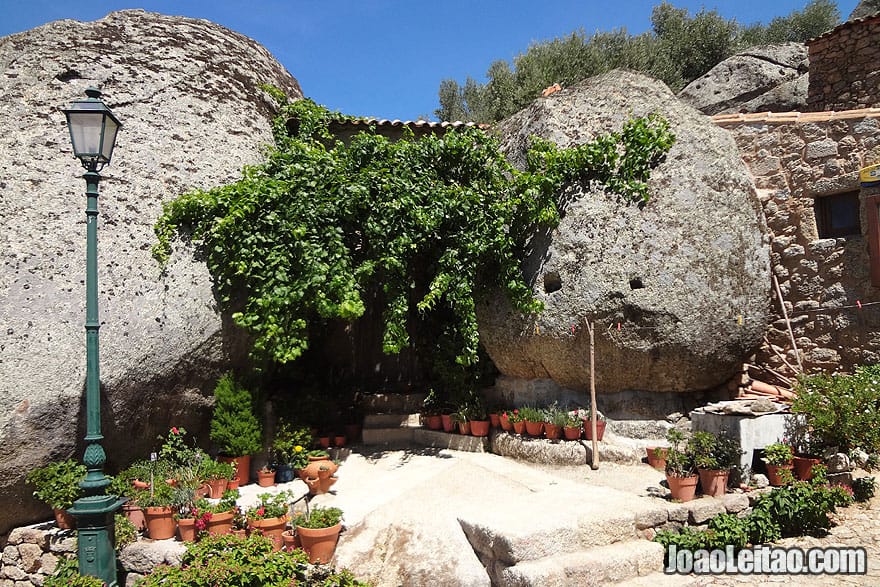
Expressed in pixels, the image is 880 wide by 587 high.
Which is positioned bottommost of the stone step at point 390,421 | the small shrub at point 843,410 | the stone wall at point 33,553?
the stone wall at point 33,553

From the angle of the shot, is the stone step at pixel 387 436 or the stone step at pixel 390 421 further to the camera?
the stone step at pixel 390 421

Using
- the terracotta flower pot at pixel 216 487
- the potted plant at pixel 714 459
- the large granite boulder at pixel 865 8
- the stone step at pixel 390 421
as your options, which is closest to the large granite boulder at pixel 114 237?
the terracotta flower pot at pixel 216 487

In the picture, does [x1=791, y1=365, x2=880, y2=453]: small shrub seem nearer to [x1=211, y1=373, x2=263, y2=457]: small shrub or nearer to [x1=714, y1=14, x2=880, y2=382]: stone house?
[x1=714, y1=14, x2=880, y2=382]: stone house

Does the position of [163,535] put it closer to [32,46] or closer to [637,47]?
[32,46]

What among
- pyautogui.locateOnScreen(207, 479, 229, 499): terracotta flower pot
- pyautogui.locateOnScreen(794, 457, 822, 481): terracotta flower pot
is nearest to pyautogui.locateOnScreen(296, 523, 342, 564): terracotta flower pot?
pyautogui.locateOnScreen(207, 479, 229, 499): terracotta flower pot

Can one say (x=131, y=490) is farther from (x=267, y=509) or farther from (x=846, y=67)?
(x=846, y=67)

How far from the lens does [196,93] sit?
846cm

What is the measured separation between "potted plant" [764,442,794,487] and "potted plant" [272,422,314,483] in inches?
235

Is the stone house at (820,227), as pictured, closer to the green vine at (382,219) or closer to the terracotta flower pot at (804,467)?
the green vine at (382,219)

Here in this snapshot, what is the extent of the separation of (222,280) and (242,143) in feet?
7.97

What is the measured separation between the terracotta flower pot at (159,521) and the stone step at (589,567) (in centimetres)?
358

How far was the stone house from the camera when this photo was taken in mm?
7668

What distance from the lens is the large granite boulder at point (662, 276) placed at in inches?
311

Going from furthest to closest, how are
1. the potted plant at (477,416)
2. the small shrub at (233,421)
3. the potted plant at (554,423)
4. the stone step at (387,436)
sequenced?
the stone step at (387,436), the potted plant at (477,416), the potted plant at (554,423), the small shrub at (233,421)
